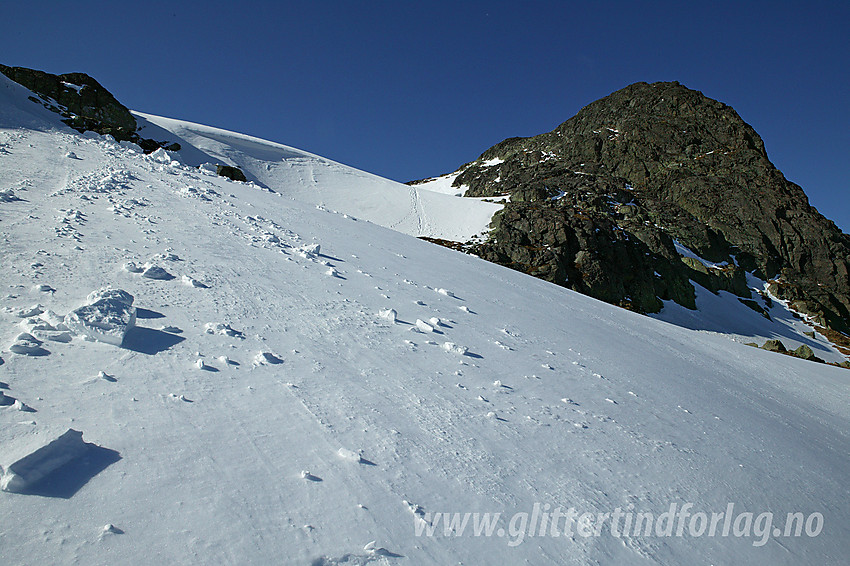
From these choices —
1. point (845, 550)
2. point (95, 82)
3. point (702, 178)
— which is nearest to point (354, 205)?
point (95, 82)

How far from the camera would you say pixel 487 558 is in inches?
85.4

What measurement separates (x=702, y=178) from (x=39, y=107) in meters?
62.3

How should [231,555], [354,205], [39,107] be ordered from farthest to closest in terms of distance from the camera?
1. [354,205]
2. [39,107]
3. [231,555]

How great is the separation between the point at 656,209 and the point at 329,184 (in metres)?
32.0

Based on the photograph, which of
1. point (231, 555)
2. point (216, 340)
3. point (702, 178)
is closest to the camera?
point (231, 555)

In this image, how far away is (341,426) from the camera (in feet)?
9.42

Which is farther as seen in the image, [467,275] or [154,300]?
[467,275]

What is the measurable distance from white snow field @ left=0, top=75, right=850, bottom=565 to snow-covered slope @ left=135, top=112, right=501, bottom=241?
71.1ft

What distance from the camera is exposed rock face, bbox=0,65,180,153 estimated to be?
20.1 meters

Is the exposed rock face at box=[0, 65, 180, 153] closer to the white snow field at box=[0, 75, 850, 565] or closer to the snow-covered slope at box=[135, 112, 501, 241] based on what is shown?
the snow-covered slope at box=[135, 112, 501, 241]

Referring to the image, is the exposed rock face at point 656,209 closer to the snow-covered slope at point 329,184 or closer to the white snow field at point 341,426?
the snow-covered slope at point 329,184

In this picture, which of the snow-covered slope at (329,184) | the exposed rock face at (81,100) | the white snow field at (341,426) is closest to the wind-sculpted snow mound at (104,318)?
the white snow field at (341,426)

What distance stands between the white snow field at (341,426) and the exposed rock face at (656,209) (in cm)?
1859

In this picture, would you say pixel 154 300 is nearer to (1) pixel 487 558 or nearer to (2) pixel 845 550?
(1) pixel 487 558
